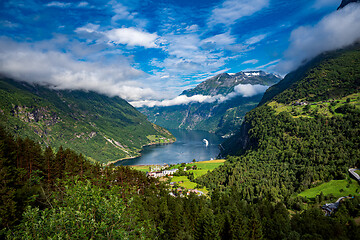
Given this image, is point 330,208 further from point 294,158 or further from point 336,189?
point 294,158

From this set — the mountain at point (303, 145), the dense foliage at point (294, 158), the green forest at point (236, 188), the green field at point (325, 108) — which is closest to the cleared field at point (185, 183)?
the green forest at point (236, 188)

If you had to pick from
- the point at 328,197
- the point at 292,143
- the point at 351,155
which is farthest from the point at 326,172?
the point at 292,143

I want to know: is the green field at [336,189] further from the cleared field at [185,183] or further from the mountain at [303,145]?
the cleared field at [185,183]

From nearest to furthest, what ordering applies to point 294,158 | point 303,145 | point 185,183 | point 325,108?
1. point 294,158
2. point 185,183
3. point 303,145
4. point 325,108

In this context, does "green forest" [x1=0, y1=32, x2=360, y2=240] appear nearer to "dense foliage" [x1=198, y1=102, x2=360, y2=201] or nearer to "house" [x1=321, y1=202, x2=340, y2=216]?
"dense foliage" [x1=198, y1=102, x2=360, y2=201]

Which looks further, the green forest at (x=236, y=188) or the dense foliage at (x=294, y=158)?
the dense foliage at (x=294, y=158)

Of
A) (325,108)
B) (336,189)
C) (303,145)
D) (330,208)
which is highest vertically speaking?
(325,108)

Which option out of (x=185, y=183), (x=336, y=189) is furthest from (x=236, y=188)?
(x=336, y=189)
